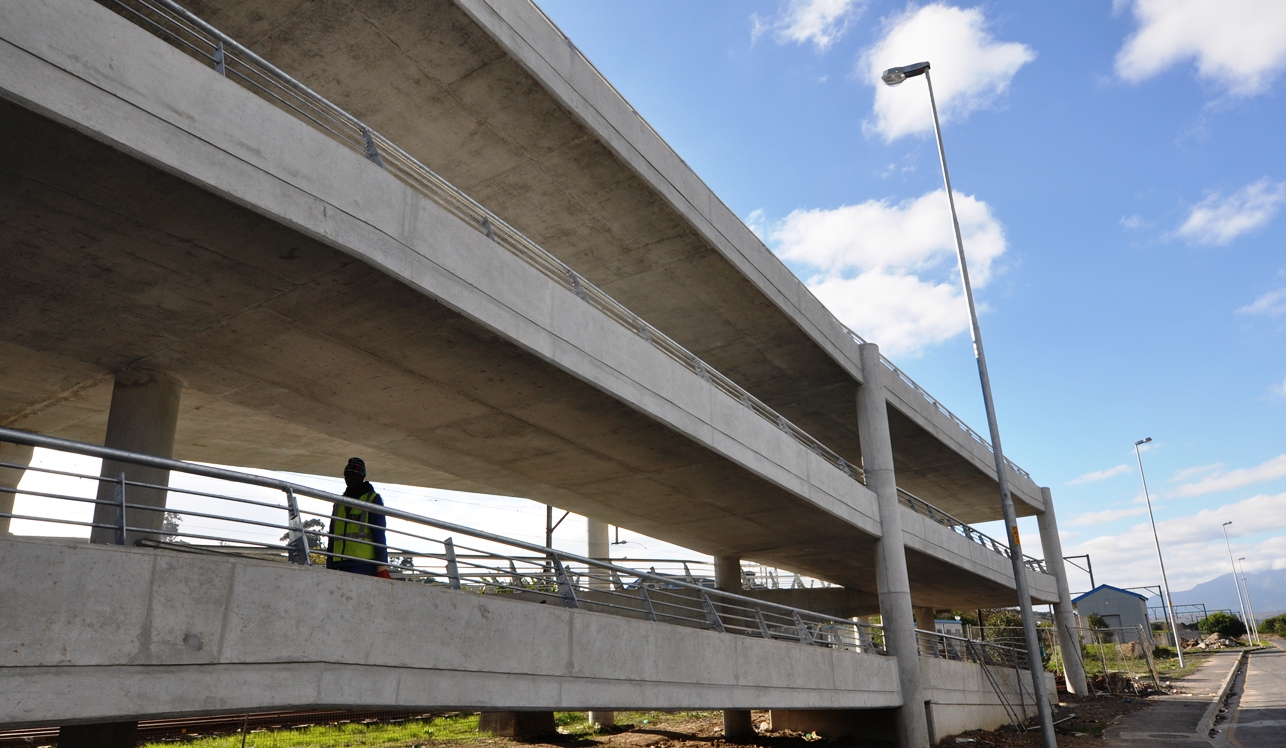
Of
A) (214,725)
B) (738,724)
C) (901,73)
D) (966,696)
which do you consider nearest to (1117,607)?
(966,696)

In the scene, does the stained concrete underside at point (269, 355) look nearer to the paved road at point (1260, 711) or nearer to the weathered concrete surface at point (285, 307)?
the weathered concrete surface at point (285, 307)

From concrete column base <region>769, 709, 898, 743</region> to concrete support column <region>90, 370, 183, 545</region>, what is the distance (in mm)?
14312

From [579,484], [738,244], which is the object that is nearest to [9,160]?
[579,484]

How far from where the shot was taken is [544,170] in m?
A: 14.8

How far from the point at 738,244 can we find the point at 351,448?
9021mm

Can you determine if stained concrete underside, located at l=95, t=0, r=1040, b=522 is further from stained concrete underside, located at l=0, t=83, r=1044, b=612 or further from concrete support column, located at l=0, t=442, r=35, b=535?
concrete support column, located at l=0, t=442, r=35, b=535

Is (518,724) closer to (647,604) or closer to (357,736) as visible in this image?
(357,736)

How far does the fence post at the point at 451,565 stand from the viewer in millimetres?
8875

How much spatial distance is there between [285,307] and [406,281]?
4.99 feet

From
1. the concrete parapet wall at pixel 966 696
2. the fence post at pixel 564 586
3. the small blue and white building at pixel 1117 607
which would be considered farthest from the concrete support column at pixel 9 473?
the small blue and white building at pixel 1117 607

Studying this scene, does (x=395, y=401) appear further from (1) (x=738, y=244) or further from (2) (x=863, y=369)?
(2) (x=863, y=369)

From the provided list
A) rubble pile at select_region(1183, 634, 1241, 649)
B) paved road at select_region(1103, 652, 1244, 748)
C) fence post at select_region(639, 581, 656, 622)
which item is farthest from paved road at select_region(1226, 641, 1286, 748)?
rubble pile at select_region(1183, 634, 1241, 649)

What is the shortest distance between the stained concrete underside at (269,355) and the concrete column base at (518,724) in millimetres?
5432

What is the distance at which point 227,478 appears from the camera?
6590 millimetres
